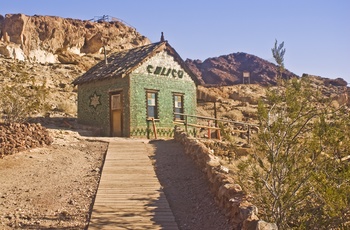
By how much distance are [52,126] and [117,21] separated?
185 ft

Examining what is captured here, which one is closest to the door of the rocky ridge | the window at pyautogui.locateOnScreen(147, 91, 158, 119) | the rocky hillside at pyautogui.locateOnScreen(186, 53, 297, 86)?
the window at pyautogui.locateOnScreen(147, 91, 158, 119)

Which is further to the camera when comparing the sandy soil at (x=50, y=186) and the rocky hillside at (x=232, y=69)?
the rocky hillside at (x=232, y=69)

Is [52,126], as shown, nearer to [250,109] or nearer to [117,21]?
[250,109]

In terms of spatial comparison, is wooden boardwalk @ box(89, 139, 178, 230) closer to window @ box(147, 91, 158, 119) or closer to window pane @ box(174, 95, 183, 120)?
window @ box(147, 91, 158, 119)

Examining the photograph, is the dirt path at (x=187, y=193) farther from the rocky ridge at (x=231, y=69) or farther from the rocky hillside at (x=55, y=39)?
the rocky ridge at (x=231, y=69)

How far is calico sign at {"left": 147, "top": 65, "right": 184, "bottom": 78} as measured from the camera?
64.6 ft

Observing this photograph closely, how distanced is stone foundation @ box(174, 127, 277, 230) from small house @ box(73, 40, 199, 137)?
915 cm

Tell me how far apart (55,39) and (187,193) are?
53.9 meters

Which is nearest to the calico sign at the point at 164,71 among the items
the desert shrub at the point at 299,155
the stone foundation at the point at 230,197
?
the stone foundation at the point at 230,197

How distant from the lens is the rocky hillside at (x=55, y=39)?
1944 inches

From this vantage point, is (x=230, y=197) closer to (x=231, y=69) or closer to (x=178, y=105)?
(x=178, y=105)

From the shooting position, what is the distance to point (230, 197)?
633 cm

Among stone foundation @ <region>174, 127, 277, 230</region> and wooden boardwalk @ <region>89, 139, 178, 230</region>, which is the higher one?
stone foundation @ <region>174, 127, 277, 230</region>

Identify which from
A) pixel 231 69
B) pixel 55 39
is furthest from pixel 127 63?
pixel 231 69
